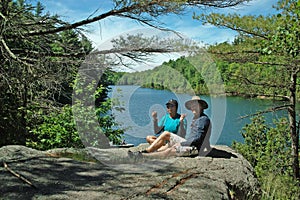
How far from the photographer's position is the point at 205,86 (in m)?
6.73

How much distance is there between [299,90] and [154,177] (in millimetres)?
6143

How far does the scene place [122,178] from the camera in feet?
10.2

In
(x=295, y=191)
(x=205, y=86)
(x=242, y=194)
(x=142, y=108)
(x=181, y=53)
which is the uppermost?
(x=181, y=53)

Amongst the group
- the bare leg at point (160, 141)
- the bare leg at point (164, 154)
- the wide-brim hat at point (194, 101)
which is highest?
the wide-brim hat at point (194, 101)

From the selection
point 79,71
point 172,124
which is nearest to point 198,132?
point 172,124

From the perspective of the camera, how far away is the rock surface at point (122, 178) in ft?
8.79

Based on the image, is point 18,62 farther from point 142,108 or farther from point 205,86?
point 205,86

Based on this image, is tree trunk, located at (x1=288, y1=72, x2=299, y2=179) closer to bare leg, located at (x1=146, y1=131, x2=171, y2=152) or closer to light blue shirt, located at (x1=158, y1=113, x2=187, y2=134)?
light blue shirt, located at (x1=158, y1=113, x2=187, y2=134)

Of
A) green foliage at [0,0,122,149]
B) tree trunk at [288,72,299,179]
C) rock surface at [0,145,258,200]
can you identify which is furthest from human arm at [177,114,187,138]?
tree trunk at [288,72,299,179]

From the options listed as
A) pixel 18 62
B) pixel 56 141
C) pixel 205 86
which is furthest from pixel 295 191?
pixel 18 62

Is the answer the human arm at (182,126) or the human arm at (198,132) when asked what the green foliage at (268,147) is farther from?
the human arm at (198,132)

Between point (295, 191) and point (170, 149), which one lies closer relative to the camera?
point (170, 149)

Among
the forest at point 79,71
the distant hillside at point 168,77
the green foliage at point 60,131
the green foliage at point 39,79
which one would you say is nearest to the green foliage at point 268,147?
the forest at point 79,71

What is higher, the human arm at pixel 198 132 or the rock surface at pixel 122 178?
the human arm at pixel 198 132
